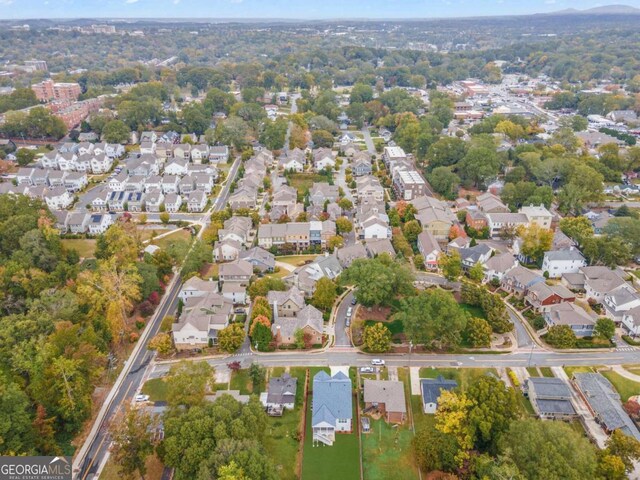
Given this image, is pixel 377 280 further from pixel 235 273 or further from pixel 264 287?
pixel 235 273

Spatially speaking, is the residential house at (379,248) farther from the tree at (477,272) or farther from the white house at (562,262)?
the white house at (562,262)

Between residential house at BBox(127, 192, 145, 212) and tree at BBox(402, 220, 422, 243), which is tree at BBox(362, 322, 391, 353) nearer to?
tree at BBox(402, 220, 422, 243)

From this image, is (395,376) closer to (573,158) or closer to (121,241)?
(121,241)

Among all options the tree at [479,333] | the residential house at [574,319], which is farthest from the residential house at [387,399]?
the residential house at [574,319]

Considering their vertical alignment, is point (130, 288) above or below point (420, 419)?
above

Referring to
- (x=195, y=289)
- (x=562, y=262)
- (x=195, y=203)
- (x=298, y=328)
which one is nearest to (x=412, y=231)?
(x=562, y=262)

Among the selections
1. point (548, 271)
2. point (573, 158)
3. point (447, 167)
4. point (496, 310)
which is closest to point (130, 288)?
point (496, 310)
